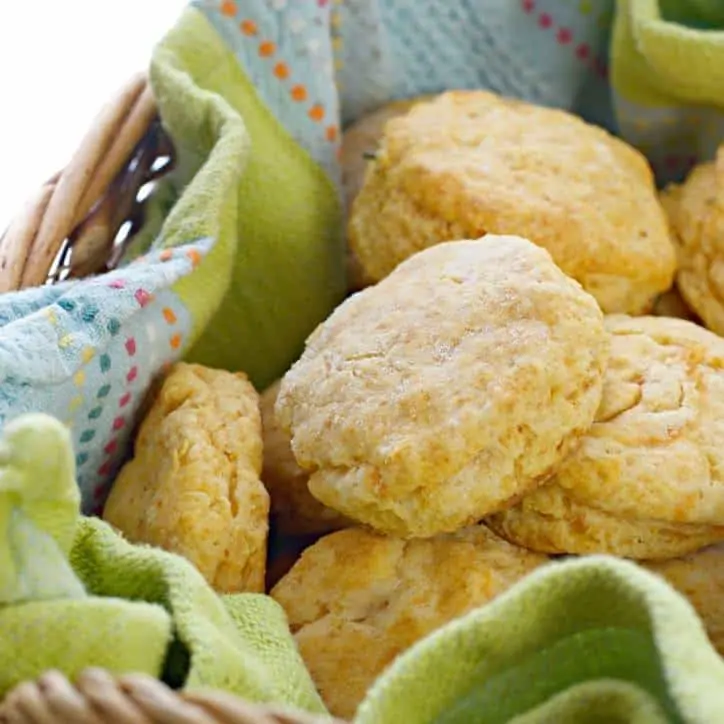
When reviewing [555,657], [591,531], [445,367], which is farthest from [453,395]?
[555,657]

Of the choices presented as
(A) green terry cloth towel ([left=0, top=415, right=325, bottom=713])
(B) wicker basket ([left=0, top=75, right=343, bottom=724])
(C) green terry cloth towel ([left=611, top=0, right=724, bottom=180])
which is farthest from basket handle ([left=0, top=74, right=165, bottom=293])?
(C) green terry cloth towel ([left=611, top=0, right=724, bottom=180])

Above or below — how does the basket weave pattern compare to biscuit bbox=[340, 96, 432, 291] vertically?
above

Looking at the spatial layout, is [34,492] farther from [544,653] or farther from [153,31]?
[153,31]

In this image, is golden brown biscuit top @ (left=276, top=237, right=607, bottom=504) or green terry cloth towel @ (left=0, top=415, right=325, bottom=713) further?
golden brown biscuit top @ (left=276, top=237, right=607, bottom=504)

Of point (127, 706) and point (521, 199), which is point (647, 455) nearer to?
point (521, 199)

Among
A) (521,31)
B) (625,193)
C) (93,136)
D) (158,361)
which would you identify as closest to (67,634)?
(158,361)

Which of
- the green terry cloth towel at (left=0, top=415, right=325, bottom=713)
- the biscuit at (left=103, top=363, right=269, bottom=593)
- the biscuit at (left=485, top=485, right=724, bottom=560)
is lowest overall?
the biscuit at (left=485, top=485, right=724, bottom=560)

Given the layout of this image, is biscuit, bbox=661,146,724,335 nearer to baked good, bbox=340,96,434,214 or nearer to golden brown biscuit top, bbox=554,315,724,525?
golden brown biscuit top, bbox=554,315,724,525
